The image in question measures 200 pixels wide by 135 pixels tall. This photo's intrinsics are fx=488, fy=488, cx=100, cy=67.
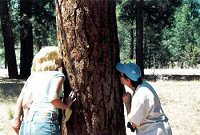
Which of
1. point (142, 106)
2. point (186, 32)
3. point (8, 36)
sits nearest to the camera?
point (142, 106)

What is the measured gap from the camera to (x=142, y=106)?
467 cm

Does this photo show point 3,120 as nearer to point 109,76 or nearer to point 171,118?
point 171,118

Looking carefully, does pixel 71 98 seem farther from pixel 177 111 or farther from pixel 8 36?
pixel 8 36

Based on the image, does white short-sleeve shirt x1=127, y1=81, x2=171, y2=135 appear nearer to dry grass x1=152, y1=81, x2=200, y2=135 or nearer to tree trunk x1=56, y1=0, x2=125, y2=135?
tree trunk x1=56, y1=0, x2=125, y2=135

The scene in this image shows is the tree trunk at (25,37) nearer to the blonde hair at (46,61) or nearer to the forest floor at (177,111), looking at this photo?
the forest floor at (177,111)

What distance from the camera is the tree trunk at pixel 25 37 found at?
25359 millimetres

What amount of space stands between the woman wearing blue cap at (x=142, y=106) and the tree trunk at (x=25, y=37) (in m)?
20.7

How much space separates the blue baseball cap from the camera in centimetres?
478

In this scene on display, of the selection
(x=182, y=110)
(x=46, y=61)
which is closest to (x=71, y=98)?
(x=46, y=61)

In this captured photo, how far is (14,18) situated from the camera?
2595 cm

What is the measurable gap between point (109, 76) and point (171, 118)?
5.88 meters

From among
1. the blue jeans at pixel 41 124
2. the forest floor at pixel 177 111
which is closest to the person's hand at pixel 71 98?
the blue jeans at pixel 41 124

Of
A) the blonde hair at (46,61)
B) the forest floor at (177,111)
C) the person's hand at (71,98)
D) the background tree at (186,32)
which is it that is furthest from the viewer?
the background tree at (186,32)

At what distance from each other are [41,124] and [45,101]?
0.73 ft
